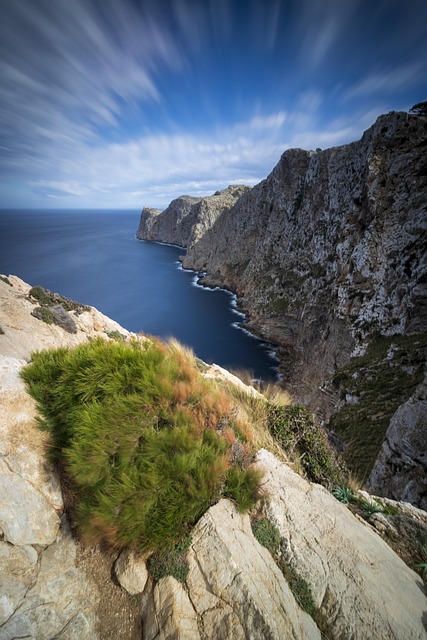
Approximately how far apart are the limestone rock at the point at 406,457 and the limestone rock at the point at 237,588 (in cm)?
866

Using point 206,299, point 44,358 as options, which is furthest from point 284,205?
point 44,358

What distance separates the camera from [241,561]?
125 inches

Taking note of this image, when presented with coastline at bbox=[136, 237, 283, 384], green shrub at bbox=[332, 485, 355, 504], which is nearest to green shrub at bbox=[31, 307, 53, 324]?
green shrub at bbox=[332, 485, 355, 504]

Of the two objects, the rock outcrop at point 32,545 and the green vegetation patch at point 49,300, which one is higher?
the rock outcrop at point 32,545

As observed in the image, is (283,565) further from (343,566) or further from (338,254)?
(338,254)

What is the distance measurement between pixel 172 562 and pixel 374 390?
64.9 feet

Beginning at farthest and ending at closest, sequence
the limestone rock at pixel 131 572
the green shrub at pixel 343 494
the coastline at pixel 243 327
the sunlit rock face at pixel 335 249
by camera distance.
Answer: the coastline at pixel 243 327
the sunlit rock face at pixel 335 249
the green shrub at pixel 343 494
the limestone rock at pixel 131 572

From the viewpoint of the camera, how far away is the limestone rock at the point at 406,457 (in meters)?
9.26

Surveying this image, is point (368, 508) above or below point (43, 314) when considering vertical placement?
above

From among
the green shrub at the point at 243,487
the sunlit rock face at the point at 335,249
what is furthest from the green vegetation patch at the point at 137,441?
the sunlit rock face at the point at 335,249

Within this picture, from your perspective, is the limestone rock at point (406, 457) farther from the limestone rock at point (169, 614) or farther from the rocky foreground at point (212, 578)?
the limestone rock at point (169, 614)

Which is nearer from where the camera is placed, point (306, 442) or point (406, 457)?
point (306, 442)

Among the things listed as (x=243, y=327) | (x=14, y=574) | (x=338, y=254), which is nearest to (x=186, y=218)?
(x=243, y=327)

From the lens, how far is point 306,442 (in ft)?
17.9
